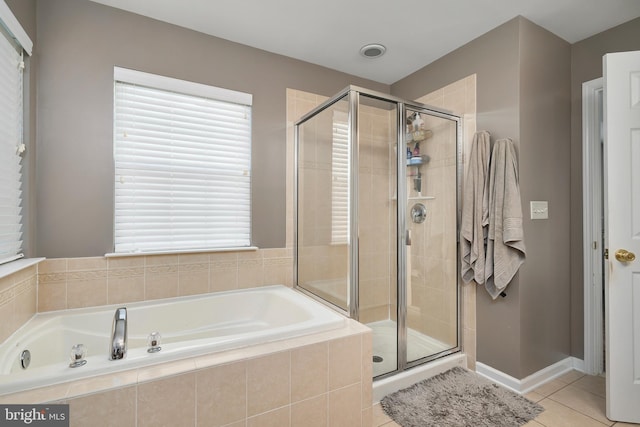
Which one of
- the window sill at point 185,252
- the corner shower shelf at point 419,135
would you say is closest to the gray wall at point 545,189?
the corner shower shelf at point 419,135

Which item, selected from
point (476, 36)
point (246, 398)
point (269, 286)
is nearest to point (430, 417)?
point (246, 398)

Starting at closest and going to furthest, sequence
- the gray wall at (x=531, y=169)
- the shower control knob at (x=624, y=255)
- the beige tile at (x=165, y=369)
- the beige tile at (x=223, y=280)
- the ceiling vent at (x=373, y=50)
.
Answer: the beige tile at (x=165, y=369), the shower control knob at (x=624, y=255), the gray wall at (x=531, y=169), the beige tile at (x=223, y=280), the ceiling vent at (x=373, y=50)

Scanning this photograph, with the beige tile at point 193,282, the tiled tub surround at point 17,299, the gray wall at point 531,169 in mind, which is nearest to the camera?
the tiled tub surround at point 17,299

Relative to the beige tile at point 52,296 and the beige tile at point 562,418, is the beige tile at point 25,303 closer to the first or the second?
the beige tile at point 52,296

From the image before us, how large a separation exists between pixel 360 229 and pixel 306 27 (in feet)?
5.00

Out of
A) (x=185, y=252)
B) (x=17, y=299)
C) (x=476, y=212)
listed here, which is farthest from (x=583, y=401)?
(x=17, y=299)

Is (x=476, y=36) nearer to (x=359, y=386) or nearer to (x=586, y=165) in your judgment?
(x=586, y=165)

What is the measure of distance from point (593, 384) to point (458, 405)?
1.11m

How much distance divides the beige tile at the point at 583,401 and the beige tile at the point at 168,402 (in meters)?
2.20

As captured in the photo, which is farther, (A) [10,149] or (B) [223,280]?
(B) [223,280]

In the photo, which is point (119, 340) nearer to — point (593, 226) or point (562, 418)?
point (562, 418)

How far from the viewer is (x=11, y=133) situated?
1.55 meters

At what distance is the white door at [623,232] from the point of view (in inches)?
65.8

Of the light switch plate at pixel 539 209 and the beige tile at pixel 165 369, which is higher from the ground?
the light switch plate at pixel 539 209
